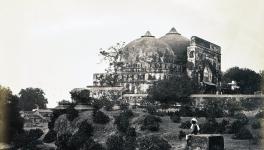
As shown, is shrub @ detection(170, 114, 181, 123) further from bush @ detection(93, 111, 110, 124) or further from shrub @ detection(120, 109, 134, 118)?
bush @ detection(93, 111, 110, 124)

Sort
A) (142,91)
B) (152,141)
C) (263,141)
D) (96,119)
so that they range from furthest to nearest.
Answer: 1. (142,91)
2. (96,119)
3. (263,141)
4. (152,141)

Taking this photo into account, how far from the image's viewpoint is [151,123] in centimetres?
4022

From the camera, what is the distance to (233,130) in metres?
37.7

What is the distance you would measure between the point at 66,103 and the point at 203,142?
125ft

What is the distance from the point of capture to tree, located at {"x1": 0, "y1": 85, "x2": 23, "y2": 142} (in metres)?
40.7

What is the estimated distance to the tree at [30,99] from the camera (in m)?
78.1

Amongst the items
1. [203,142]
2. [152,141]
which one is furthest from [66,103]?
[203,142]

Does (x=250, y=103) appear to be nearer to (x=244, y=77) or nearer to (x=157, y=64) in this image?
(x=157, y=64)

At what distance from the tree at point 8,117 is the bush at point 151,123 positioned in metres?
10.9

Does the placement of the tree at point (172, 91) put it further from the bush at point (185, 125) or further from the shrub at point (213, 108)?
the bush at point (185, 125)

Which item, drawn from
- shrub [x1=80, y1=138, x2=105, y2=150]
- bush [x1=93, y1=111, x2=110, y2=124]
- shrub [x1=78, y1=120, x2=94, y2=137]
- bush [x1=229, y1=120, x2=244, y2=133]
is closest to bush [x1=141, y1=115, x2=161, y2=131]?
bush [x1=93, y1=111, x2=110, y2=124]

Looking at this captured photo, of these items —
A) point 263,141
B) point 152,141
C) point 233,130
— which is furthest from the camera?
point 233,130

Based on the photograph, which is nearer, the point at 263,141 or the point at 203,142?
the point at 203,142

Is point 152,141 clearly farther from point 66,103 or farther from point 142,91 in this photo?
point 142,91
